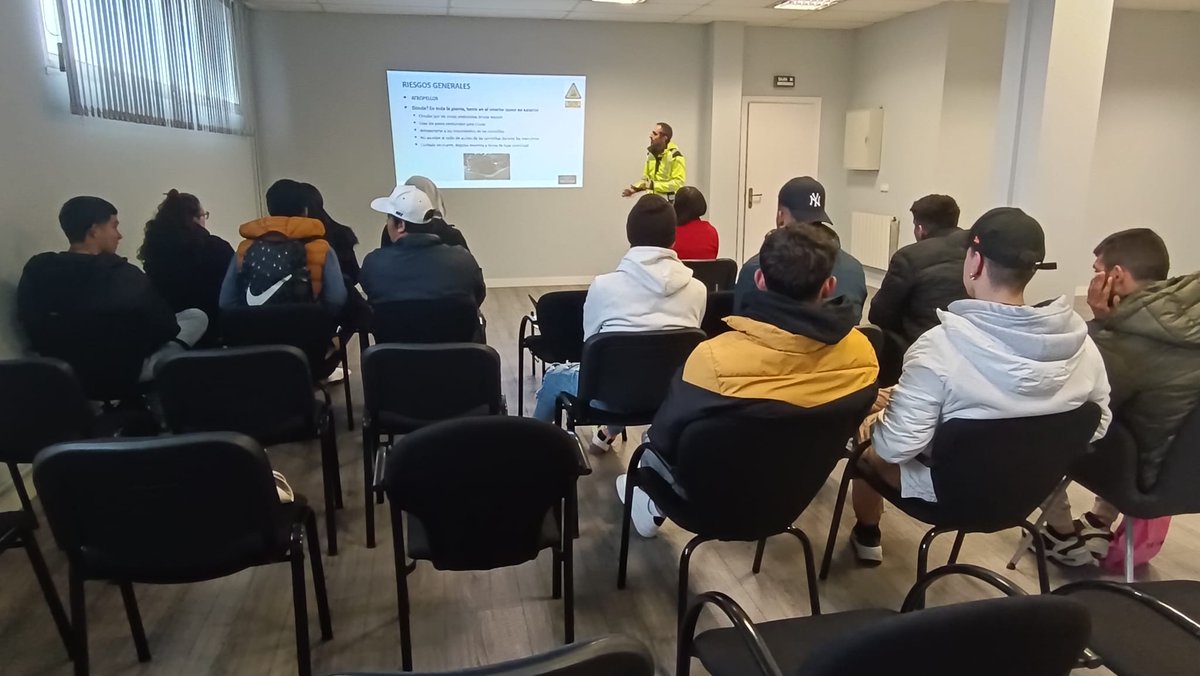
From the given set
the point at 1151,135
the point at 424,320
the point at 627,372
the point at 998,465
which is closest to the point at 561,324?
the point at 424,320

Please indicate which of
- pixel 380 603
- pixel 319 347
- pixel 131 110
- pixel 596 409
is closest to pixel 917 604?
pixel 596 409

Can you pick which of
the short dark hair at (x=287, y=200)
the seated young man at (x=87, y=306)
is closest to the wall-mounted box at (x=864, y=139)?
the short dark hair at (x=287, y=200)

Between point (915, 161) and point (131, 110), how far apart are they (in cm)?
664

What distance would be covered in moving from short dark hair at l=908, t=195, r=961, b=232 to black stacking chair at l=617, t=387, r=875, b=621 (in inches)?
65.3

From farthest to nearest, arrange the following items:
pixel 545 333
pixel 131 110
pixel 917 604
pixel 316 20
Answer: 1. pixel 316 20
2. pixel 131 110
3. pixel 545 333
4. pixel 917 604

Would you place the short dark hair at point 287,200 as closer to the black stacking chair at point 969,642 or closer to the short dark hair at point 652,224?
the short dark hair at point 652,224

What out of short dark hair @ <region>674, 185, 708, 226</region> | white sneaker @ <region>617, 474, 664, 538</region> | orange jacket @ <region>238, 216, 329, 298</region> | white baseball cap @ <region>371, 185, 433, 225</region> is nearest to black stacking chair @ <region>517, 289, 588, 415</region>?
white baseball cap @ <region>371, 185, 433, 225</region>

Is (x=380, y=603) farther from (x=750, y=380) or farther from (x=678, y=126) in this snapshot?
(x=678, y=126)

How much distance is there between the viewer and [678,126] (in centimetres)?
830

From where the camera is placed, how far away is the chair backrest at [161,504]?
156 cm

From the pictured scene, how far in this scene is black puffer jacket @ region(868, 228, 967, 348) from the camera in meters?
2.94

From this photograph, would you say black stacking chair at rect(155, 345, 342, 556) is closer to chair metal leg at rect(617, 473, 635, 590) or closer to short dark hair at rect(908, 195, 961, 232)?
chair metal leg at rect(617, 473, 635, 590)

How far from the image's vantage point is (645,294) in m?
2.79

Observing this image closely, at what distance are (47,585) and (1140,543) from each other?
3.37 m
